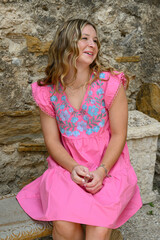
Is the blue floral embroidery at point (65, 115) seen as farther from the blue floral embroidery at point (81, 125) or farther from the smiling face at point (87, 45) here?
the smiling face at point (87, 45)

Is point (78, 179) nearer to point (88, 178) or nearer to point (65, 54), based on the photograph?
point (88, 178)

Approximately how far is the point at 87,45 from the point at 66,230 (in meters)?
1.01

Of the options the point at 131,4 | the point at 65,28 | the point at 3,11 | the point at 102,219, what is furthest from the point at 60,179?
the point at 131,4

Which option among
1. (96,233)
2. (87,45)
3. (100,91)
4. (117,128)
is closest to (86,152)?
(117,128)

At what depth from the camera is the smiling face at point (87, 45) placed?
70.8 inches

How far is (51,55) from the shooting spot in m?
1.90

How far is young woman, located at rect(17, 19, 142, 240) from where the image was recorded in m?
1.70

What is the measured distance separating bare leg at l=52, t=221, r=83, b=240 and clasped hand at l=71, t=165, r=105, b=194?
20 centimetres

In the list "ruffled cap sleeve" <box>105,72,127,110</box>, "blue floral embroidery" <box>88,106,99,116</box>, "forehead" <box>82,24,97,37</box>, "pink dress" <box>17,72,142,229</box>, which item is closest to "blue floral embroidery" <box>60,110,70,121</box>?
"pink dress" <box>17,72,142,229</box>

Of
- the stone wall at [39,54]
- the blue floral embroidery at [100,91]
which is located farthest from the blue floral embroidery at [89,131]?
the stone wall at [39,54]

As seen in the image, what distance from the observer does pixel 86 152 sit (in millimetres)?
1866

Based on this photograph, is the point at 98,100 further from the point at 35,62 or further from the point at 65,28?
the point at 35,62

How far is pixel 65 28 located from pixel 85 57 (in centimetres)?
20

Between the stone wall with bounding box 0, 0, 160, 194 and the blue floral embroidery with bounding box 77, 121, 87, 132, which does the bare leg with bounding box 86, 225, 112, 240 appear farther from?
the stone wall with bounding box 0, 0, 160, 194
